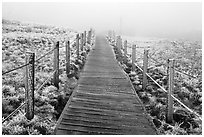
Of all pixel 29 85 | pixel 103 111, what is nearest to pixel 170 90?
pixel 103 111

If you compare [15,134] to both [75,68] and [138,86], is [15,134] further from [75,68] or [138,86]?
[75,68]

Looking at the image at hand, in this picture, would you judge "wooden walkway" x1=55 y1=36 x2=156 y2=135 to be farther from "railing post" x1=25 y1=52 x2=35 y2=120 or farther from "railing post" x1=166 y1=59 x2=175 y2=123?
"railing post" x1=25 y1=52 x2=35 y2=120

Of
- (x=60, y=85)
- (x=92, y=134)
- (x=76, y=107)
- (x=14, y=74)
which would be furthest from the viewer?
(x=14, y=74)

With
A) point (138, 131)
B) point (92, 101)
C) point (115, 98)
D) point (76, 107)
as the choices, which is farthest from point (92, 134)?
point (115, 98)

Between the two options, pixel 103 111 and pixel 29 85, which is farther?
pixel 103 111

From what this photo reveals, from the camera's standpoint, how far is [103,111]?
5.73 m

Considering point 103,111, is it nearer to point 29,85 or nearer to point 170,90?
point 170,90

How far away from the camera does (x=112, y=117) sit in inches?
214

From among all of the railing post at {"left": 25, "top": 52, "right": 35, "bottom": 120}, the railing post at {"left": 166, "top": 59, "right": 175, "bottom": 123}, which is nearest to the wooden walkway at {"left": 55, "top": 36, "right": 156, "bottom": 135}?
the railing post at {"left": 166, "top": 59, "right": 175, "bottom": 123}

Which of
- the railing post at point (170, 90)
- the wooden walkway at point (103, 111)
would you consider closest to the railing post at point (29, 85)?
the wooden walkway at point (103, 111)

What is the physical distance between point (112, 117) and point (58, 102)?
1.80 meters

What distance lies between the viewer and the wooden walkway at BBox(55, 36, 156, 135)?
4879 mm

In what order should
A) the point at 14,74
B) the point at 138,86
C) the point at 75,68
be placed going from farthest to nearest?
the point at 75,68
the point at 14,74
the point at 138,86

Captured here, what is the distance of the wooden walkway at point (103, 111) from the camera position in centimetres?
488
